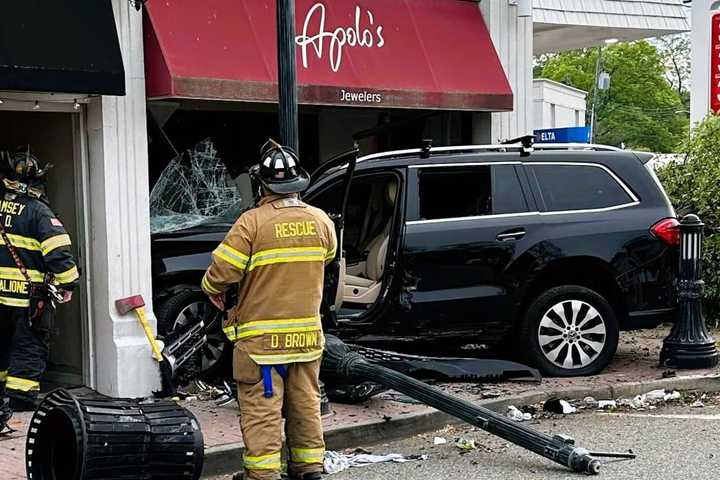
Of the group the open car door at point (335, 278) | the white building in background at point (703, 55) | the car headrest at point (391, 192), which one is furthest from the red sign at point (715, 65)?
the open car door at point (335, 278)

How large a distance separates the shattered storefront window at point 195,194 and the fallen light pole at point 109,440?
11.5ft

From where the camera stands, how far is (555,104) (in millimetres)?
16594

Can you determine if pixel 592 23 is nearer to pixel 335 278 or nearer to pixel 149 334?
Result: pixel 335 278

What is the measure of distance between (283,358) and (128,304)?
2.79 metres

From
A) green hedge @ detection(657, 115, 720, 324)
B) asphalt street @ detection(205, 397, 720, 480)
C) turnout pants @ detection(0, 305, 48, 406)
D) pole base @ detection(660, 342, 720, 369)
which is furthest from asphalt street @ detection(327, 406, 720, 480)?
green hedge @ detection(657, 115, 720, 324)

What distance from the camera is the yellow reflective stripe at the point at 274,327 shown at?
18.3 ft

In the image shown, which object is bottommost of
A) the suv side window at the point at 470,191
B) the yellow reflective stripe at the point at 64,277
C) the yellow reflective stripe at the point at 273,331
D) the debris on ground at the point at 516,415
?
the debris on ground at the point at 516,415

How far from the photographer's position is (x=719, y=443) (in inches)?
262

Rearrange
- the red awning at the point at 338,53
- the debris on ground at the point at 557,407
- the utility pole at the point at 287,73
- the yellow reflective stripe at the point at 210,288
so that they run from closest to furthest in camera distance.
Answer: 1. the yellow reflective stripe at the point at 210,288
2. the utility pole at the point at 287,73
3. the debris on ground at the point at 557,407
4. the red awning at the point at 338,53

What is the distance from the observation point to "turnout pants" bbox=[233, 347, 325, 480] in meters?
5.51

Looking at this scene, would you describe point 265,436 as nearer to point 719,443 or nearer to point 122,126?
point 719,443

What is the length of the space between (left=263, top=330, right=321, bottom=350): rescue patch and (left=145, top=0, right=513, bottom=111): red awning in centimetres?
330

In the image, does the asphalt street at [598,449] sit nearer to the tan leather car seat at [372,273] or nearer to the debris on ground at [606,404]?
the debris on ground at [606,404]

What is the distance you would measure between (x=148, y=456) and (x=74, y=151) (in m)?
3.67
